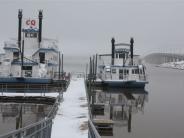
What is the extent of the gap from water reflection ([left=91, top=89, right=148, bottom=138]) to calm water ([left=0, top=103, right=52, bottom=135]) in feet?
13.3

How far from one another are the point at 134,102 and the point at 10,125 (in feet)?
61.7

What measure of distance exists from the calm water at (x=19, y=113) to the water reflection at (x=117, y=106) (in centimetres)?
404

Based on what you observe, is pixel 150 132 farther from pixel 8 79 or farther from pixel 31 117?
pixel 8 79

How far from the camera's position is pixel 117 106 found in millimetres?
39406

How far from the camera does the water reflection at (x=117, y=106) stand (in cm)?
2935

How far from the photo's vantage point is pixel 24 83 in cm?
4888

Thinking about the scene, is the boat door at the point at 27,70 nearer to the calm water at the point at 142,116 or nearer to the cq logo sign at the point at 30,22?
the cq logo sign at the point at 30,22

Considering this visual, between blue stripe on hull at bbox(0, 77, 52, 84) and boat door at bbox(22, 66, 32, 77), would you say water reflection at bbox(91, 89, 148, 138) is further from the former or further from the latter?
boat door at bbox(22, 66, 32, 77)

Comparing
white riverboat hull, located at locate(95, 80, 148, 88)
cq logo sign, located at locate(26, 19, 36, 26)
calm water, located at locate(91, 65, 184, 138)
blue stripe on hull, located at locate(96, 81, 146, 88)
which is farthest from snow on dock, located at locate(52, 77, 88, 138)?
cq logo sign, located at locate(26, 19, 36, 26)

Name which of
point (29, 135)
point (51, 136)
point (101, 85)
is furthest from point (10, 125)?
point (101, 85)

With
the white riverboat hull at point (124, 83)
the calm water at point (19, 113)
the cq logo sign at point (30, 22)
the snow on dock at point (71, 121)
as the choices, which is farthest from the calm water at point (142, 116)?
the cq logo sign at point (30, 22)

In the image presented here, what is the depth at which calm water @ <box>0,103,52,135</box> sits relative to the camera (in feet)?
90.9

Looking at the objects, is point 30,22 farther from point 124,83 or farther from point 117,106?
point 117,106

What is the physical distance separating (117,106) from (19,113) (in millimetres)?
11122
